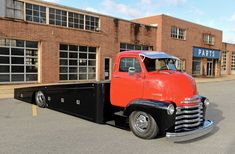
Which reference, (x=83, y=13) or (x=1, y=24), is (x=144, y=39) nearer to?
(x=83, y=13)

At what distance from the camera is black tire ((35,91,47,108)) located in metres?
9.84

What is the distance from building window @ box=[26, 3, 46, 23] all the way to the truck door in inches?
580

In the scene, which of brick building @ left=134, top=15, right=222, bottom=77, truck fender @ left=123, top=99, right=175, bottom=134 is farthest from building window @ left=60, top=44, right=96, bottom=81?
truck fender @ left=123, top=99, right=175, bottom=134

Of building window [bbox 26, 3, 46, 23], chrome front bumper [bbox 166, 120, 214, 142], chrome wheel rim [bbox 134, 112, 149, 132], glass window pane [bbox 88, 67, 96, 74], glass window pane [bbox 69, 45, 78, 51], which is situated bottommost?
chrome front bumper [bbox 166, 120, 214, 142]

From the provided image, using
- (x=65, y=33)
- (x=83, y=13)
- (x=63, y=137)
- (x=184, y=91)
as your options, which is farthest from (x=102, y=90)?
(x=83, y=13)

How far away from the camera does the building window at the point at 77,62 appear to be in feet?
71.1

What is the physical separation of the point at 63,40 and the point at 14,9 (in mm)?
4460

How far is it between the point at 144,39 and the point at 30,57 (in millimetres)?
13374

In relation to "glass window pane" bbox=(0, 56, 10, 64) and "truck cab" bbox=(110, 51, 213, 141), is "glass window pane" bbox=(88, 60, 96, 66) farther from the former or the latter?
"truck cab" bbox=(110, 51, 213, 141)

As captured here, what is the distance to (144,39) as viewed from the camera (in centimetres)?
2847

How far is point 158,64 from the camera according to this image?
6762 millimetres

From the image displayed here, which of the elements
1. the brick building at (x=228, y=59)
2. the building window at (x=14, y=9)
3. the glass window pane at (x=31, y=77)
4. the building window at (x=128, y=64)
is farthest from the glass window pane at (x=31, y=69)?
the brick building at (x=228, y=59)

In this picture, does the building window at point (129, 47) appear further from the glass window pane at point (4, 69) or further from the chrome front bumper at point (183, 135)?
the chrome front bumper at point (183, 135)

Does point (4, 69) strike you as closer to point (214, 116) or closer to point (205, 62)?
point (214, 116)
